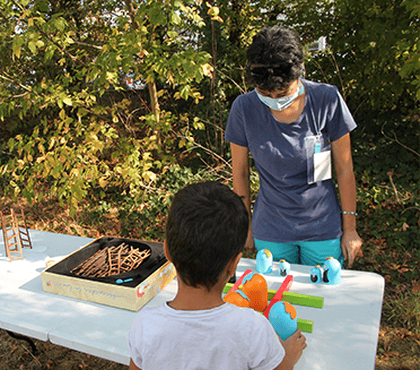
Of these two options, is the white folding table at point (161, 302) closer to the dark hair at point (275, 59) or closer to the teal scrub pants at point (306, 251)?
the teal scrub pants at point (306, 251)

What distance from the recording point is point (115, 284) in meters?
1.64

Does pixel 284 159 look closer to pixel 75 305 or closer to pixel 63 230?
pixel 75 305

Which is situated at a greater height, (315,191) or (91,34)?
(91,34)

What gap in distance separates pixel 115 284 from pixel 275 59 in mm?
1213

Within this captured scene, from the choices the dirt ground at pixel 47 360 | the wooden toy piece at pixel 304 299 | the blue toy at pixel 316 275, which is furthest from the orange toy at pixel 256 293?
the dirt ground at pixel 47 360

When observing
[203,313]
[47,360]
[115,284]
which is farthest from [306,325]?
[47,360]

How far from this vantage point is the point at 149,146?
422cm

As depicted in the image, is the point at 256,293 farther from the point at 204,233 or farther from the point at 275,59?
the point at 275,59

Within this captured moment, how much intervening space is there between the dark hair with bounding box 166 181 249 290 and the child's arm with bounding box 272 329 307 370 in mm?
398

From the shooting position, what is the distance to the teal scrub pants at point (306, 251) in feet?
6.23

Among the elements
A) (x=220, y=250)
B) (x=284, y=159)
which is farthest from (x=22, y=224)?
(x=220, y=250)

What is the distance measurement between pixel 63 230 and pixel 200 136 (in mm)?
2364

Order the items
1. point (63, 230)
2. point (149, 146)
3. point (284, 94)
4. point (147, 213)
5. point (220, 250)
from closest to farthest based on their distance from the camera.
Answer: point (220, 250) → point (284, 94) → point (149, 146) → point (147, 213) → point (63, 230)

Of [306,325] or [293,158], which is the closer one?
[306,325]
